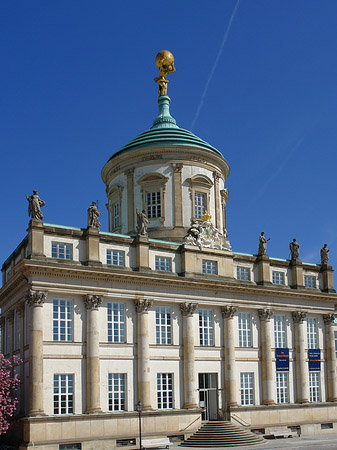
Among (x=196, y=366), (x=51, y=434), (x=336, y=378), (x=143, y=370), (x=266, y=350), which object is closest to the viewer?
(x=51, y=434)

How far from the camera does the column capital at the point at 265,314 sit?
173 feet

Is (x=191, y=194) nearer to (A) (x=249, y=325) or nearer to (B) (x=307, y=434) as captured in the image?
(A) (x=249, y=325)

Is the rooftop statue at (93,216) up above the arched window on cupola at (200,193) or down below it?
below

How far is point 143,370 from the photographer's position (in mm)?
44969

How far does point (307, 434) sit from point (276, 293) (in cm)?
1156

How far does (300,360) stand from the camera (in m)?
54.2

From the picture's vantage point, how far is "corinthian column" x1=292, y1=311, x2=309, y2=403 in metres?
53.8

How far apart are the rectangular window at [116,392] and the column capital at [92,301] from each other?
476 cm

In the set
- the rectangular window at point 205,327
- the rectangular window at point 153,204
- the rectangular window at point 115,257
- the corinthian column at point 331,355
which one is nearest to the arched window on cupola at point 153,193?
the rectangular window at point 153,204

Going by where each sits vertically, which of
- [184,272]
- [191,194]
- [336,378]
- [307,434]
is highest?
[191,194]

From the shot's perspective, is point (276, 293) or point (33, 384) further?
point (276, 293)

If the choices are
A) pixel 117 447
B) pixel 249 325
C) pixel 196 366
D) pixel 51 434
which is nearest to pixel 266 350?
pixel 249 325

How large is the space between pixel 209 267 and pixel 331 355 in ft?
48.8

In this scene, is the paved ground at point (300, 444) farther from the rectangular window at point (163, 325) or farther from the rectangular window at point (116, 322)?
the rectangular window at point (116, 322)
